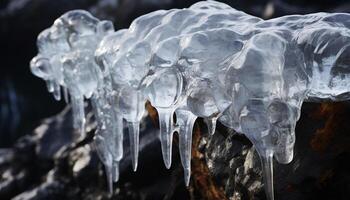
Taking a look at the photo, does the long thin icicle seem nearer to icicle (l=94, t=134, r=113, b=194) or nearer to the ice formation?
the ice formation

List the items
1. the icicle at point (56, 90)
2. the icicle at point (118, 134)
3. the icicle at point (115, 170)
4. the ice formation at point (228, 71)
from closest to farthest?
the ice formation at point (228, 71) < the icicle at point (118, 134) < the icicle at point (115, 170) < the icicle at point (56, 90)

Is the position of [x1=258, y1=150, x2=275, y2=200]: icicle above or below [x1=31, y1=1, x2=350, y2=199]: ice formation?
below

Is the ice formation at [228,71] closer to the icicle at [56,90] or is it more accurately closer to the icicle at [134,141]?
the icicle at [134,141]

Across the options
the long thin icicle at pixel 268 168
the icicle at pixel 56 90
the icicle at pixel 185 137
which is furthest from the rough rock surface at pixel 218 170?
the icicle at pixel 56 90

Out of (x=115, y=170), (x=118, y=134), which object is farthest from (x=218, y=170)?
(x=115, y=170)

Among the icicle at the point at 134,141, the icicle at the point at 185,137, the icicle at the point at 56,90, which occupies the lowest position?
the icicle at the point at 56,90

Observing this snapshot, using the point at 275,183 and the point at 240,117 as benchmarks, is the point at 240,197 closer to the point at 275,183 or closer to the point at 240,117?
the point at 275,183

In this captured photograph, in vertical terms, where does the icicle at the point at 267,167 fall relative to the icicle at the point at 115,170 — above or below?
above

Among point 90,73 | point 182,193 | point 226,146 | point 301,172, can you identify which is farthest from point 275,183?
point 90,73

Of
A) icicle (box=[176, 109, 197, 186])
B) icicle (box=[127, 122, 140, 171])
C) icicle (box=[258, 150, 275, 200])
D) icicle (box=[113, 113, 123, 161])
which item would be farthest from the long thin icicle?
icicle (box=[113, 113, 123, 161])
